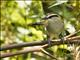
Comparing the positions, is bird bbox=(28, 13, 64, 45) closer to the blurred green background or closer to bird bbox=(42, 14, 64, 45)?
bird bbox=(42, 14, 64, 45)

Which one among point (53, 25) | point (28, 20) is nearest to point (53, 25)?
point (53, 25)

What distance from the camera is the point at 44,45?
158cm

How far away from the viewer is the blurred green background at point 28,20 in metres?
1.80

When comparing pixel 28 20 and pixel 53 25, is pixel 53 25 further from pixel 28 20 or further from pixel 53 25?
pixel 28 20

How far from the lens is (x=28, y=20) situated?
8.22ft

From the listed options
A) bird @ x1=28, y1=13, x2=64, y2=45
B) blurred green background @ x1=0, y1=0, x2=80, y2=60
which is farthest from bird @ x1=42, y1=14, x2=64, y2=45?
blurred green background @ x1=0, y1=0, x2=80, y2=60

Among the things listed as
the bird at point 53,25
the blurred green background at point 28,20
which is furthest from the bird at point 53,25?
the blurred green background at point 28,20

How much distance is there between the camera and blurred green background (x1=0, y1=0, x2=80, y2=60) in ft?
5.90

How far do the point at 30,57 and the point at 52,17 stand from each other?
762mm

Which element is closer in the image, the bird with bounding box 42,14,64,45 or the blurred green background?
the bird with bounding box 42,14,64,45

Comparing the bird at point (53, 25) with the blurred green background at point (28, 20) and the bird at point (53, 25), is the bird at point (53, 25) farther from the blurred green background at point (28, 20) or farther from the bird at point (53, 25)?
the blurred green background at point (28, 20)

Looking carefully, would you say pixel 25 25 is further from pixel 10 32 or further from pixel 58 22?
pixel 58 22

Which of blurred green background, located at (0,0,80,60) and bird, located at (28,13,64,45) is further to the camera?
blurred green background, located at (0,0,80,60)

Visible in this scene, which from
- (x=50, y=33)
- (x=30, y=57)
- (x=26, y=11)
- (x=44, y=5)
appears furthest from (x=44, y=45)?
(x=26, y=11)
